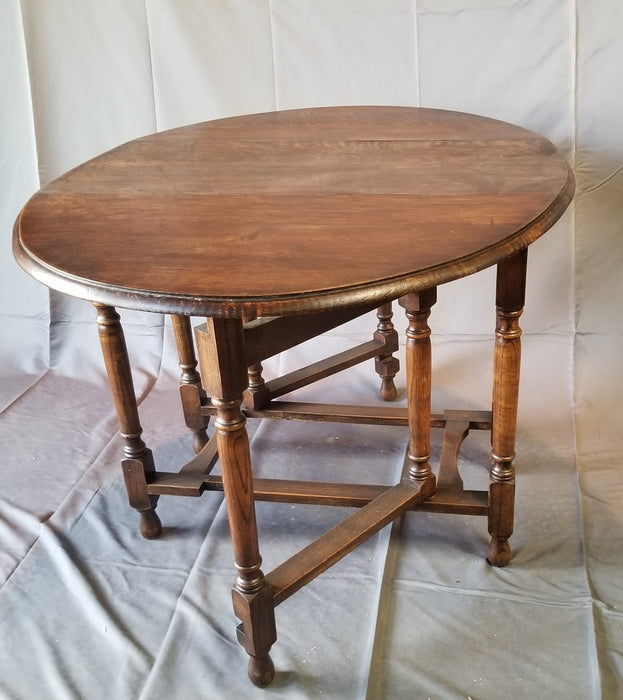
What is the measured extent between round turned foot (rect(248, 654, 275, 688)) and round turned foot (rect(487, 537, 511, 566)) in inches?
18.0

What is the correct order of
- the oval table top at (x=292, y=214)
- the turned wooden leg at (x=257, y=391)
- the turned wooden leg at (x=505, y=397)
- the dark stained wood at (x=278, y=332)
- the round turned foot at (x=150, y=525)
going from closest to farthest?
the oval table top at (x=292, y=214) < the dark stained wood at (x=278, y=332) < the turned wooden leg at (x=505, y=397) < the round turned foot at (x=150, y=525) < the turned wooden leg at (x=257, y=391)

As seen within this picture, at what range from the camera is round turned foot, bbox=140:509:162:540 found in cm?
174

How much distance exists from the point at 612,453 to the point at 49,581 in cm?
119

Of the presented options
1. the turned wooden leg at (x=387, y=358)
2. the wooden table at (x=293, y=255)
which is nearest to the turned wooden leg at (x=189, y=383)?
the wooden table at (x=293, y=255)

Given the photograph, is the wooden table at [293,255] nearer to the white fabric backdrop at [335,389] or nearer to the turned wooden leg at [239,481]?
the turned wooden leg at [239,481]

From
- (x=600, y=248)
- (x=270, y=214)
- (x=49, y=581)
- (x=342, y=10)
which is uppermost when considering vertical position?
(x=342, y=10)

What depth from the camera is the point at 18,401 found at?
2297mm

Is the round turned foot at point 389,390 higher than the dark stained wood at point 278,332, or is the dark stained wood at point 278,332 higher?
the dark stained wood at point 278,332

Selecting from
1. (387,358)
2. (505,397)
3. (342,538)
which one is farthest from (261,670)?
(387,358)

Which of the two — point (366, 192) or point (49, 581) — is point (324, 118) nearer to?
point (366, 192)

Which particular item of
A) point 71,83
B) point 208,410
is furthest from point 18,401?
point 71,83

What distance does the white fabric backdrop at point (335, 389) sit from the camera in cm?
147

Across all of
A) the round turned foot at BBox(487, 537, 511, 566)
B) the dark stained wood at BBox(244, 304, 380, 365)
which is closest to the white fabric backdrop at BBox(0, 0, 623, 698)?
the round turned foot at BBox(487, 537, 511, 566)

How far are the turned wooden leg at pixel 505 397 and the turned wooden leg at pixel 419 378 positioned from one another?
109 millimetres
